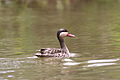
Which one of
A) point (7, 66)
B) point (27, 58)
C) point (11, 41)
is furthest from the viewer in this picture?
point (11, 41)

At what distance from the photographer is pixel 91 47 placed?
1647cm

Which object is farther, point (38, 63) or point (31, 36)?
point (31, 36)

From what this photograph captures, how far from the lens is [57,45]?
58.4 feet

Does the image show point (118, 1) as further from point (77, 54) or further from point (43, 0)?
point (77, 54)

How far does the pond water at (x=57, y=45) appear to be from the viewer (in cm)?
1196

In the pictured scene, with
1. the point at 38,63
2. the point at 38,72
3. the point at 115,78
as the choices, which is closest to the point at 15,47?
the point at 38,63

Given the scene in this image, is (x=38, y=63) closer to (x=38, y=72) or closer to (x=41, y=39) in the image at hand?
(x=38, y=72)

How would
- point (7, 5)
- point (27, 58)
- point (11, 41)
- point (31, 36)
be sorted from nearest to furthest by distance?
1. point (27, 58)
2. point (11, 41)
3. point (31, 36)
4. point (7, 5)

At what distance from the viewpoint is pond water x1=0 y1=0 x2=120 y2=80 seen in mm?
11960

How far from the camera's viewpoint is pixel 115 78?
11055mm

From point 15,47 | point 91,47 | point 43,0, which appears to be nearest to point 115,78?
point 91,47

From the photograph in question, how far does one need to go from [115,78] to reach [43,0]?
110 feet

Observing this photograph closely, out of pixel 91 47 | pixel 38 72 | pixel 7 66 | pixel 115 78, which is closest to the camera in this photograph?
pixel 115 78

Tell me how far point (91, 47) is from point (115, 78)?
17.9 feet
